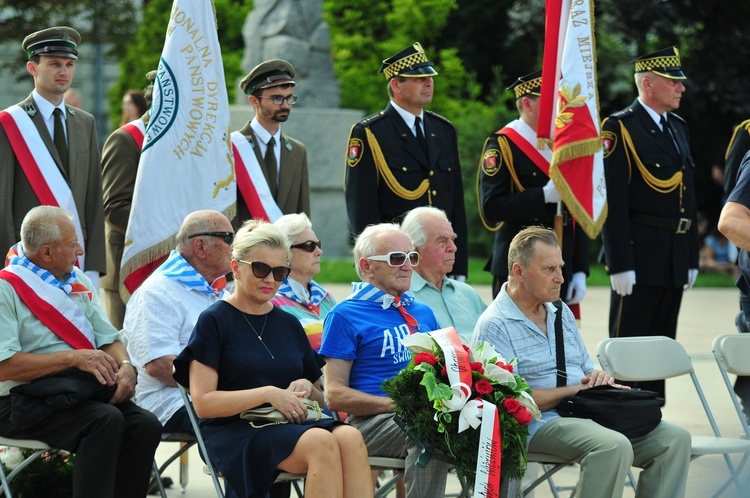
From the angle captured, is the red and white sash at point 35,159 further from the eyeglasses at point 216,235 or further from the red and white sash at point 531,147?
the red and white sash at point 531,147

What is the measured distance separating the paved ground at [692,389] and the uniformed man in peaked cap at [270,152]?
60.0 inches

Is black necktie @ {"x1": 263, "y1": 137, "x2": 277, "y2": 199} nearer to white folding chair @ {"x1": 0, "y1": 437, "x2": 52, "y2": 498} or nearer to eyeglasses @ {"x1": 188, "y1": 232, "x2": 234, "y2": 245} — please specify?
eyeglasses @ {"x1": 188, "y1": 232, "x2": 234, "y2": 245}

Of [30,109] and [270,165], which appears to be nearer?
[30,109]

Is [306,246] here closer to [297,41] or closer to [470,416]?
[470,416]

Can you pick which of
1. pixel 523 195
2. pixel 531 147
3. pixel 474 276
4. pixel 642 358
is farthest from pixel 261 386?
pixel 474 276

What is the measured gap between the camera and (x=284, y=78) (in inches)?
274

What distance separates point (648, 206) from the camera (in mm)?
7461

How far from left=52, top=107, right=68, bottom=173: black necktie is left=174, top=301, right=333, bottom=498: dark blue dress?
6.97 ft

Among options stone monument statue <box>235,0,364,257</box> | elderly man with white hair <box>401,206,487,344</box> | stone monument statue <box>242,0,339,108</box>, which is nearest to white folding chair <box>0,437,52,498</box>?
elderly man with white hair <box>401,206,487,344</box>

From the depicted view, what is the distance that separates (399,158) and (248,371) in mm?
2583

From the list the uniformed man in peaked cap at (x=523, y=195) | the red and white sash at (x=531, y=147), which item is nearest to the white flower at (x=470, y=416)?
the uniformed man in peaked cap at (x=523, y=195)

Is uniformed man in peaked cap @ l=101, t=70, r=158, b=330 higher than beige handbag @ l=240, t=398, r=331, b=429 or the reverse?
higher

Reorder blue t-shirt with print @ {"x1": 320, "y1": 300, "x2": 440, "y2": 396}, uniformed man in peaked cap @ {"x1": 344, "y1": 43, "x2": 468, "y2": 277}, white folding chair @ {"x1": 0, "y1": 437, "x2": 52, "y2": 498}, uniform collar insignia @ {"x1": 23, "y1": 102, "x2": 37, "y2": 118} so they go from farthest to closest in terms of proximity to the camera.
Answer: uniformed man in peaked cap @ {"x1": 344, "y1": 43, "x2": 468, "y2": 277} → uniform collar insignia @ {"x1": 23, "y1": 102, "x2": 37, "y2": 118} → blue t-shirt with print @ {"x1": 320, "y1": 300, "x2": 440, "y2": 396} → white folding chair @ {"x1": 0, "y1": 437, "x2": 52, "y2": 498}

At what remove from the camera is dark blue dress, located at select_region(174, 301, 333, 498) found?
4645mm
